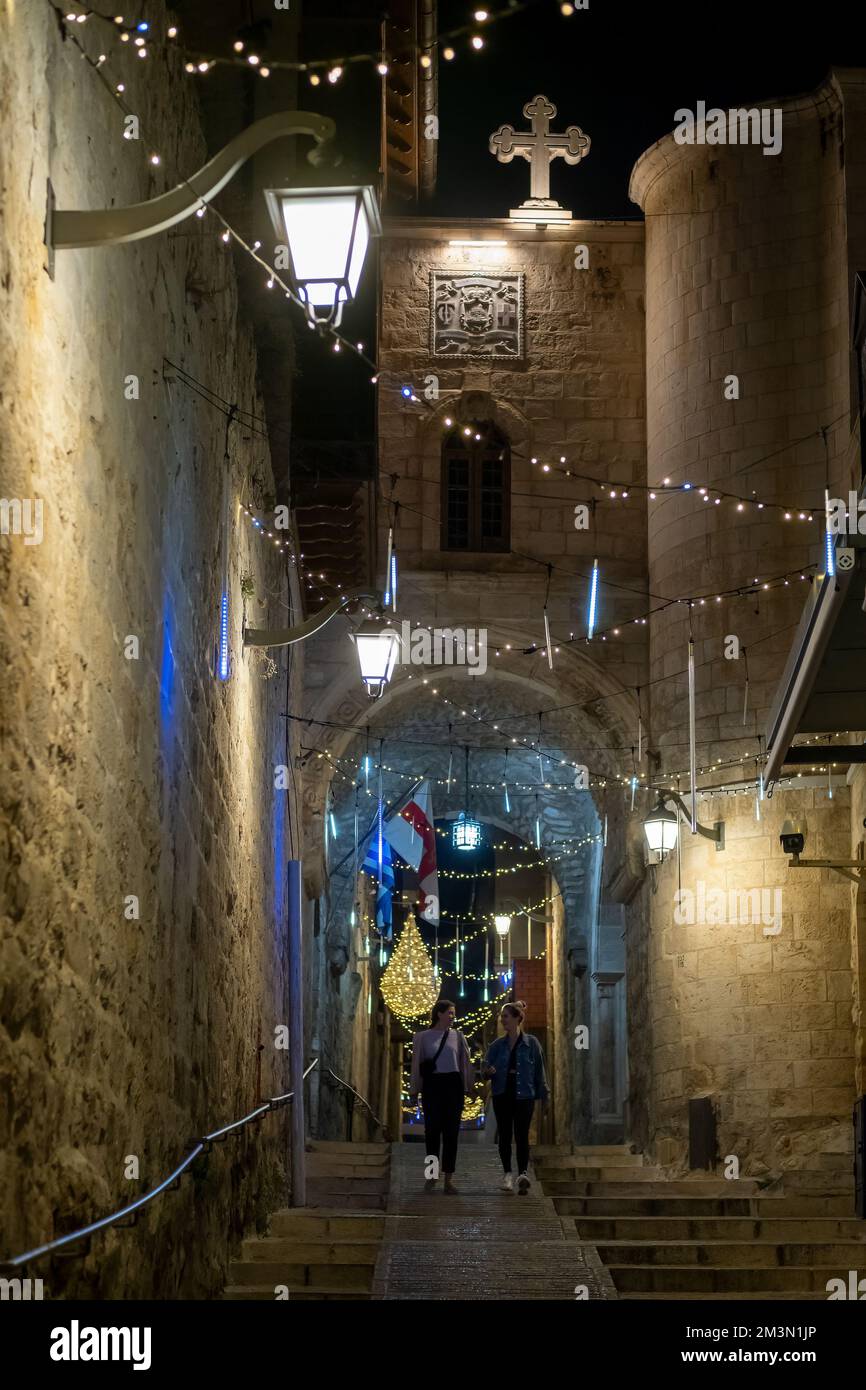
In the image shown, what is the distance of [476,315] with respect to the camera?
19531 millimetres

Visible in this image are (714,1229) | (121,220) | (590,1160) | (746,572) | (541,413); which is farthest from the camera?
(541,413)

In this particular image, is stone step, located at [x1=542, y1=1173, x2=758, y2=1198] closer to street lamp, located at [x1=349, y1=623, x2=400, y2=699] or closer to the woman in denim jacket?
the woman in denim jacket

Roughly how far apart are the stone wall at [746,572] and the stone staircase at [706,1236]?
4.34 ft

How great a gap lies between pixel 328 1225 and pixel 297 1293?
238cm

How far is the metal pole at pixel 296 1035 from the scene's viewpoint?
41.0ft

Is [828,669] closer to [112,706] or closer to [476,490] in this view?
[112,706]

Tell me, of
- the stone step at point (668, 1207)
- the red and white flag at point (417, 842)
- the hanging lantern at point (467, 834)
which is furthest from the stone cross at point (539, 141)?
the stone step at point (668, 1207)

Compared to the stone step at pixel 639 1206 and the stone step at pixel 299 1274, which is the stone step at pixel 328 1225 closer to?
the stone step at pixel 299 1274

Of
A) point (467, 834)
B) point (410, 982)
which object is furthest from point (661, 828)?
point (410, 982)

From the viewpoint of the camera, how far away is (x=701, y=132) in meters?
18.5

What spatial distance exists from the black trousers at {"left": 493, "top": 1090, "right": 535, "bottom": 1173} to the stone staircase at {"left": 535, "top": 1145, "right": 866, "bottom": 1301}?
1.50ft

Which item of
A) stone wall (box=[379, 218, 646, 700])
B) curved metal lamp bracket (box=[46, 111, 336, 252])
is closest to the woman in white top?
stone wall (box=[379, 218, 646, 700])

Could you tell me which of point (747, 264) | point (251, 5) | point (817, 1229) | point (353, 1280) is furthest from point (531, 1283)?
point (747, 264)

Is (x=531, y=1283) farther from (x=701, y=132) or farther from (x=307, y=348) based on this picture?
(x=701, y=132)
